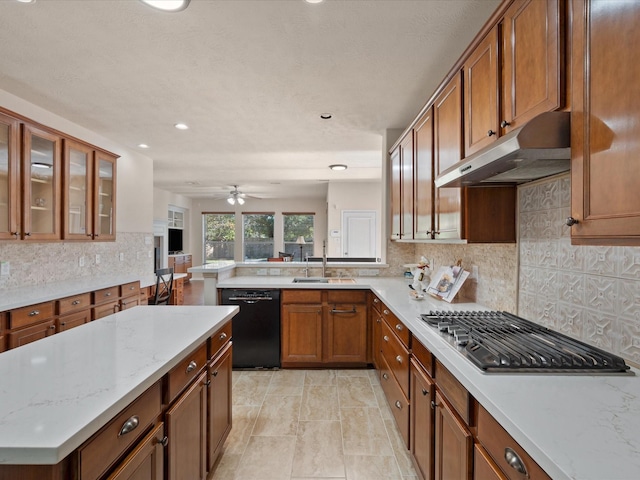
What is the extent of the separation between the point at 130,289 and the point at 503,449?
391 cm

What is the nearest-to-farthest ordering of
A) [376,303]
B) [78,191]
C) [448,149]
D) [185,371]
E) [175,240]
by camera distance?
[185,371] → [448,149] → [376,303] → [78,191] → [175,240]

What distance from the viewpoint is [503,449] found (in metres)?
0.89

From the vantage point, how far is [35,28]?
190cm

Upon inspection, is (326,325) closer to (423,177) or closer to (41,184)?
(423,177)

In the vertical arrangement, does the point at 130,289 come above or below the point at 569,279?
below

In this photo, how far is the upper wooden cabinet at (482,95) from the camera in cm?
145

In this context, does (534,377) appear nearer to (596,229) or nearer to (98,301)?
(596,229)

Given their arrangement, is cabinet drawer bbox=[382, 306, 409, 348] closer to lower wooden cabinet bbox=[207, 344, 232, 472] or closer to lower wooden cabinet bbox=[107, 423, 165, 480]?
lower wooden cabinet bbox=[207, 344, 232, 472]

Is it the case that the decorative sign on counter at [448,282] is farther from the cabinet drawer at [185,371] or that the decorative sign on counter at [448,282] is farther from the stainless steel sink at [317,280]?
the cabinet drawer at [185,371]

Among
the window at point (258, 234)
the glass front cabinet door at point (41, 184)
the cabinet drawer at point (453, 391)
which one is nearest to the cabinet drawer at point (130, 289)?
the glass front cabinet door at point (41, 184)

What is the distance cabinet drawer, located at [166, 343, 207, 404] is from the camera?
3.98 ft

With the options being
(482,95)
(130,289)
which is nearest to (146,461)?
(482,95)

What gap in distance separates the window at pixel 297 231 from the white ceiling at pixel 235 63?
239 inches

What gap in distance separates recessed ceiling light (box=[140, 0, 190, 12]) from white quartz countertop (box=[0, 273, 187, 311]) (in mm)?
2213
